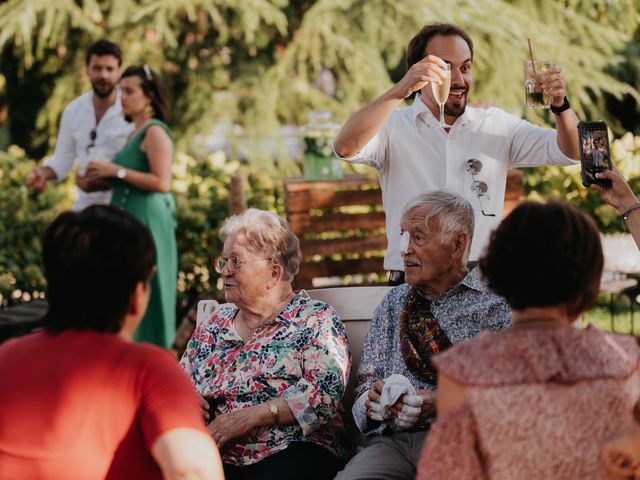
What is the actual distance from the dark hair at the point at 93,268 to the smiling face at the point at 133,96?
11.8ft

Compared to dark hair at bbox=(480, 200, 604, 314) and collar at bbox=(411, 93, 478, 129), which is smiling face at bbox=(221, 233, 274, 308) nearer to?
collar at bbox=(411, 93, 478, 129)

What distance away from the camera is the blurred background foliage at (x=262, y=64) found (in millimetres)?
7473

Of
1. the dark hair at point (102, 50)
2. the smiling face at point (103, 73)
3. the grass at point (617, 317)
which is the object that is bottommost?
the grass at point (617, 317)

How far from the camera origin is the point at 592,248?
2070mm

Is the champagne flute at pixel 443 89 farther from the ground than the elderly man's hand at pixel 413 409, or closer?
farther from the ground

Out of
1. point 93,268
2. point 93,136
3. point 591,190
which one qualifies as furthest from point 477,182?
point 591,190

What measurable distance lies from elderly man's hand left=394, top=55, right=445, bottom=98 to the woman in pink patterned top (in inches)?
53.6

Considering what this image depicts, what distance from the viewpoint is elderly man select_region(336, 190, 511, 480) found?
3.02m

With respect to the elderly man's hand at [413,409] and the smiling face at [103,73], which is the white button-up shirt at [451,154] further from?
the smiling face at [103,73]

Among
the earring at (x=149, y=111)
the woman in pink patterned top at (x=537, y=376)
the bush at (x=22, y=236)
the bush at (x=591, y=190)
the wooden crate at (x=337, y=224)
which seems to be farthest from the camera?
the bush at (x=591, y=190)

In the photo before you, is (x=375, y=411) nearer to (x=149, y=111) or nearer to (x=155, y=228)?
(x=155, y=228)

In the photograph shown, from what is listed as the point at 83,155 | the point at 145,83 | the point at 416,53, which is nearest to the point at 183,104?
the point at 83,155

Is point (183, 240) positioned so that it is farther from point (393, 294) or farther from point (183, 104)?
point (393, 294)

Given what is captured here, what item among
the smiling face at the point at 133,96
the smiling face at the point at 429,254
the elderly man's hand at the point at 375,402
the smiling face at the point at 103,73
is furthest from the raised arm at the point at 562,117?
the smiling face at the point at 103,73
